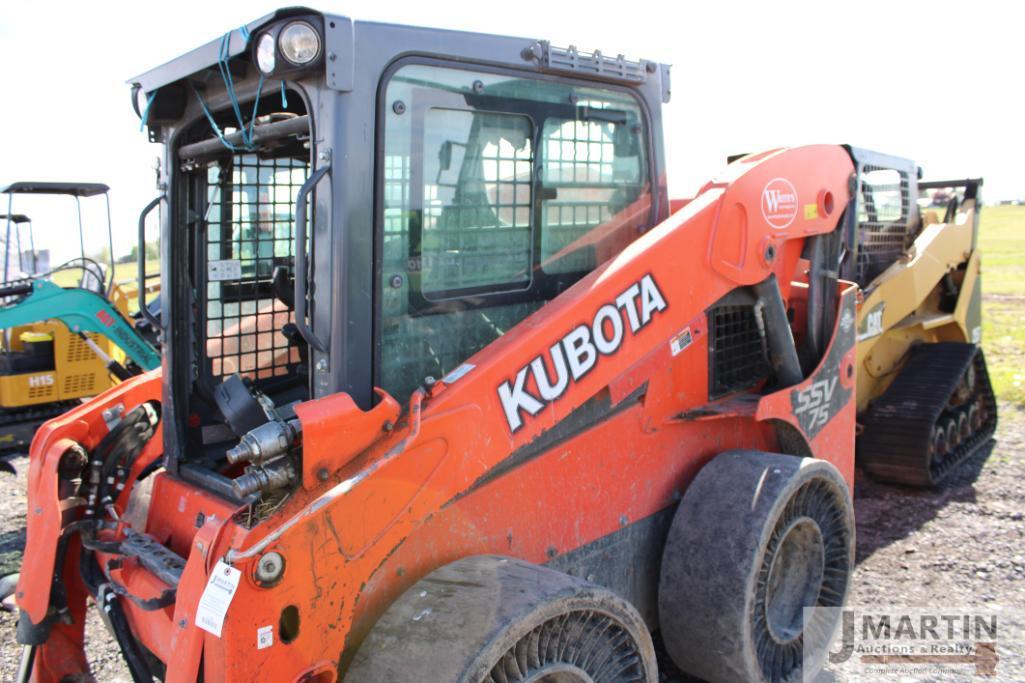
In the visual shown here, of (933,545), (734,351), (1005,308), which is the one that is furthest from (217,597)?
(1005,308)

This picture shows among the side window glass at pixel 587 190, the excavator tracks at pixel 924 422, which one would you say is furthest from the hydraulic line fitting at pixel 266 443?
the excavator tracks at pixel 924 422

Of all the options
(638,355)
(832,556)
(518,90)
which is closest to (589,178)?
(518,90)

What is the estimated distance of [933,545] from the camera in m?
5.12

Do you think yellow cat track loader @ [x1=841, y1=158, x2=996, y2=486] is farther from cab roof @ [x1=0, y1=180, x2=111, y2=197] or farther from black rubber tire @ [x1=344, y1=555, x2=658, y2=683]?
cab roof @ [x1=0, y1=180, x2=111, y2=197]

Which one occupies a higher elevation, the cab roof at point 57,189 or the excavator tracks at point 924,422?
the cab roof at point 57,189

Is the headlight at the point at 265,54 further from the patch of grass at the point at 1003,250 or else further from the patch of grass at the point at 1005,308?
the patch of grass at the point at 1003,250

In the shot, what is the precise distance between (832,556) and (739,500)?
911mm

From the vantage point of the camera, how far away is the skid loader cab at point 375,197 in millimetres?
2547

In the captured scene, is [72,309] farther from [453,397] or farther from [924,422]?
[924,422]

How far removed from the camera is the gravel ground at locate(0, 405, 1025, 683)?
4.31 metres

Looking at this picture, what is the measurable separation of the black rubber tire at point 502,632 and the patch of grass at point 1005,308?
7.32 metres

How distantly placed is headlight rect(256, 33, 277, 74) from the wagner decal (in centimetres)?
114

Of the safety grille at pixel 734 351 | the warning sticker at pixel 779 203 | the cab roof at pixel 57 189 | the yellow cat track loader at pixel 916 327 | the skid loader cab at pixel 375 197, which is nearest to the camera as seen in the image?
the skid loader cab at pixel 375 197

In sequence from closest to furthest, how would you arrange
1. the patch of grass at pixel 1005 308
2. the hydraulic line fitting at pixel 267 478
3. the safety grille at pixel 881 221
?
the hydraulic line fitting at pixel 267 478 → the safety grille at pixel 881 221 → the patch of grass at pixel 1005 308
